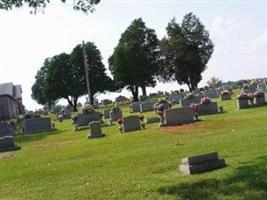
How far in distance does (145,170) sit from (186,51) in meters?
72.3

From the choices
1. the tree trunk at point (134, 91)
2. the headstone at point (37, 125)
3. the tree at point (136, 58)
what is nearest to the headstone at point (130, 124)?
the headstone at point (37, 125)

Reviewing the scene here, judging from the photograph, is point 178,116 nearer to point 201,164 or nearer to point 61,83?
point 201,164

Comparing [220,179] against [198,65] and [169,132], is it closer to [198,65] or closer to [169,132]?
[169,132]

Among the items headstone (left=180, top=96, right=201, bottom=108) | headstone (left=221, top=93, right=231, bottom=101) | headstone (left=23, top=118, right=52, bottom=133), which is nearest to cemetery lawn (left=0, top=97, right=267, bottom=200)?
headstone (left=23, top=118, right=52, bottom=133)

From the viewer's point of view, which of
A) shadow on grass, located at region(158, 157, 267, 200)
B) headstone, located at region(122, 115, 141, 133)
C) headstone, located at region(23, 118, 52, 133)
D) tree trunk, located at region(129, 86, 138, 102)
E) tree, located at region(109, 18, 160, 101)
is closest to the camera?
shadow on grass, located at region(158, 157, 267, 200)

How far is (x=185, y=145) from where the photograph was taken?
56.0 feet

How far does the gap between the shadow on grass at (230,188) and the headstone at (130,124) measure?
16.2 m

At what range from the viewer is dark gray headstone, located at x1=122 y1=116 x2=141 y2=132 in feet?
89.2

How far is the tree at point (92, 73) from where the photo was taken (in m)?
91.4

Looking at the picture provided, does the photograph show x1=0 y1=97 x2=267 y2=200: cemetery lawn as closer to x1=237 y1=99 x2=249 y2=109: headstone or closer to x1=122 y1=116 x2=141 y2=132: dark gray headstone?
x1=122 y1=116 x2=141 y2=132: dark gray headstone

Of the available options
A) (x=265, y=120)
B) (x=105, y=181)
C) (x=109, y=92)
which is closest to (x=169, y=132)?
(x=265, y=120)

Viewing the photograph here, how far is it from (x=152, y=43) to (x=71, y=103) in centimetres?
1698

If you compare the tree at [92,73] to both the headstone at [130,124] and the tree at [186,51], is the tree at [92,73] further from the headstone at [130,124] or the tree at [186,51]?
the headstone at [130,124]

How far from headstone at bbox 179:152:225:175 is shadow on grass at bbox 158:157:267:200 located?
594 millimetres
